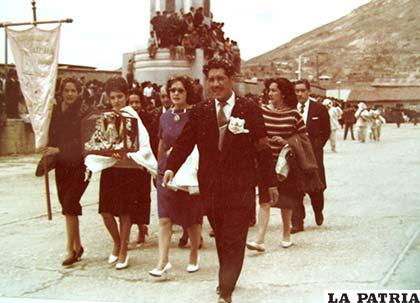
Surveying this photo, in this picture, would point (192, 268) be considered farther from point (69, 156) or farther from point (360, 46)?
point (360, 46)

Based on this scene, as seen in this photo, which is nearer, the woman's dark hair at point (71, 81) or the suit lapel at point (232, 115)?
the suit lapel at point (232, 115)

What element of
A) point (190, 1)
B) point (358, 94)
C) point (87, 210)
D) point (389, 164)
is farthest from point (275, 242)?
point (190, 1)

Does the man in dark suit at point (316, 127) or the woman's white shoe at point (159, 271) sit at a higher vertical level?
the man in dark suit at point (316, 127)

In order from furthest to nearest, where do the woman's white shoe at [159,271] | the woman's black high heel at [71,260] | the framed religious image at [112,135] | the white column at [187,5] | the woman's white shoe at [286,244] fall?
the white column at [187,5] < the woman's white shoe at [286,244] < the woman's black high heel at [71,260] < the framed religious image at [112,135] < the woman's white shoe at [159,271]

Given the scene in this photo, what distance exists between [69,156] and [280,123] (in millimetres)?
1884

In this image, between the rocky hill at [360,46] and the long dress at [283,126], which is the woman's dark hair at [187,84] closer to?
the long dress at [283,126]

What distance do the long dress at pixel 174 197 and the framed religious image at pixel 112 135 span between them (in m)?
0.23

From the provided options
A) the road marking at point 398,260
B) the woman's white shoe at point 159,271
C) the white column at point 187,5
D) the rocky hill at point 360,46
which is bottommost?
the woman's white shoe at point 159,271

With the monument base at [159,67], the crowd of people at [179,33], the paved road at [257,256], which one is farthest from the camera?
the monument base at [159,67]

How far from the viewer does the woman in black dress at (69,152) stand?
6070 mm

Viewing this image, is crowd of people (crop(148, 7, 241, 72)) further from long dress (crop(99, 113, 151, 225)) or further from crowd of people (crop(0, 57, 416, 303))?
long dress (crop(99, 113, 151, 225))

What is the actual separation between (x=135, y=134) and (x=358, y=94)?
21.1 ft

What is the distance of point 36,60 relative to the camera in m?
6.34

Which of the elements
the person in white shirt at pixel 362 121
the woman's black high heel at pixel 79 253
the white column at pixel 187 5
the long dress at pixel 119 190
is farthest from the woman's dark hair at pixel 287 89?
the white column at pixel 187 5
